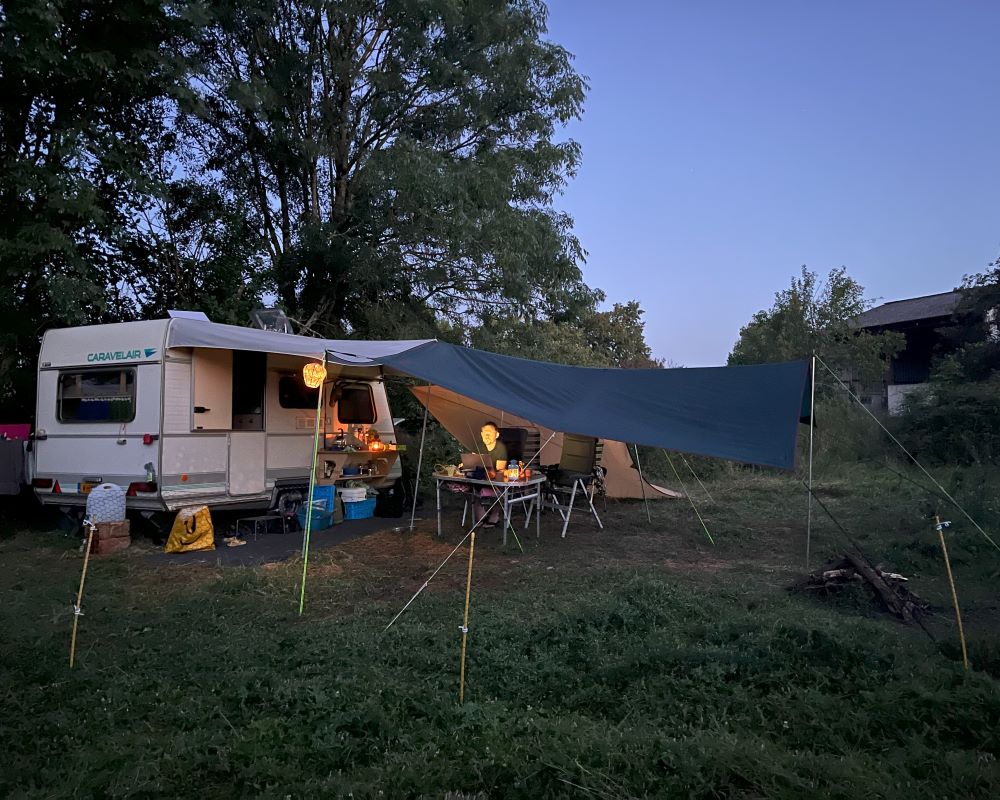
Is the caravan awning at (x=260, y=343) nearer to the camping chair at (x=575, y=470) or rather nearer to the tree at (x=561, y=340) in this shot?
the camping chair at (x=575, y=470)

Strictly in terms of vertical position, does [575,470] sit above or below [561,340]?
below

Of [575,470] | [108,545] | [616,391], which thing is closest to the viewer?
[616,391]

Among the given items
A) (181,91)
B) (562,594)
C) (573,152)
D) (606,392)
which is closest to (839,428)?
(573,152)

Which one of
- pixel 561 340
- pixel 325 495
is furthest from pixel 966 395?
pixel 325 495

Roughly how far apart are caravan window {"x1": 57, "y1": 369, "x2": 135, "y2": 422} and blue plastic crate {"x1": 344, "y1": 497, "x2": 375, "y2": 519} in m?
2.74

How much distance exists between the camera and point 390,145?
36.1ft

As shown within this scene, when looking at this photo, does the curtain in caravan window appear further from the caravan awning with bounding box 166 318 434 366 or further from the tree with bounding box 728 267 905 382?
the tree with bounding box 728 267 905 382

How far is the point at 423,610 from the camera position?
4.86m

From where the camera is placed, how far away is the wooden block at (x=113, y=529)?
6666mm

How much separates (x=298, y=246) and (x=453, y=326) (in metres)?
2.92

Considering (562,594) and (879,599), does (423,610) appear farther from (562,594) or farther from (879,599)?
(879,599)

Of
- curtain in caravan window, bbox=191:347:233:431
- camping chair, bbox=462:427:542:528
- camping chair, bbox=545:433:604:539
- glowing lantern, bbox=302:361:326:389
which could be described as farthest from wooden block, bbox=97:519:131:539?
camping chair, bbox=545:433:604:539

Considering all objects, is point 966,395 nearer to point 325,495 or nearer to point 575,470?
point 575,470

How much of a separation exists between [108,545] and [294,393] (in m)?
2.41
